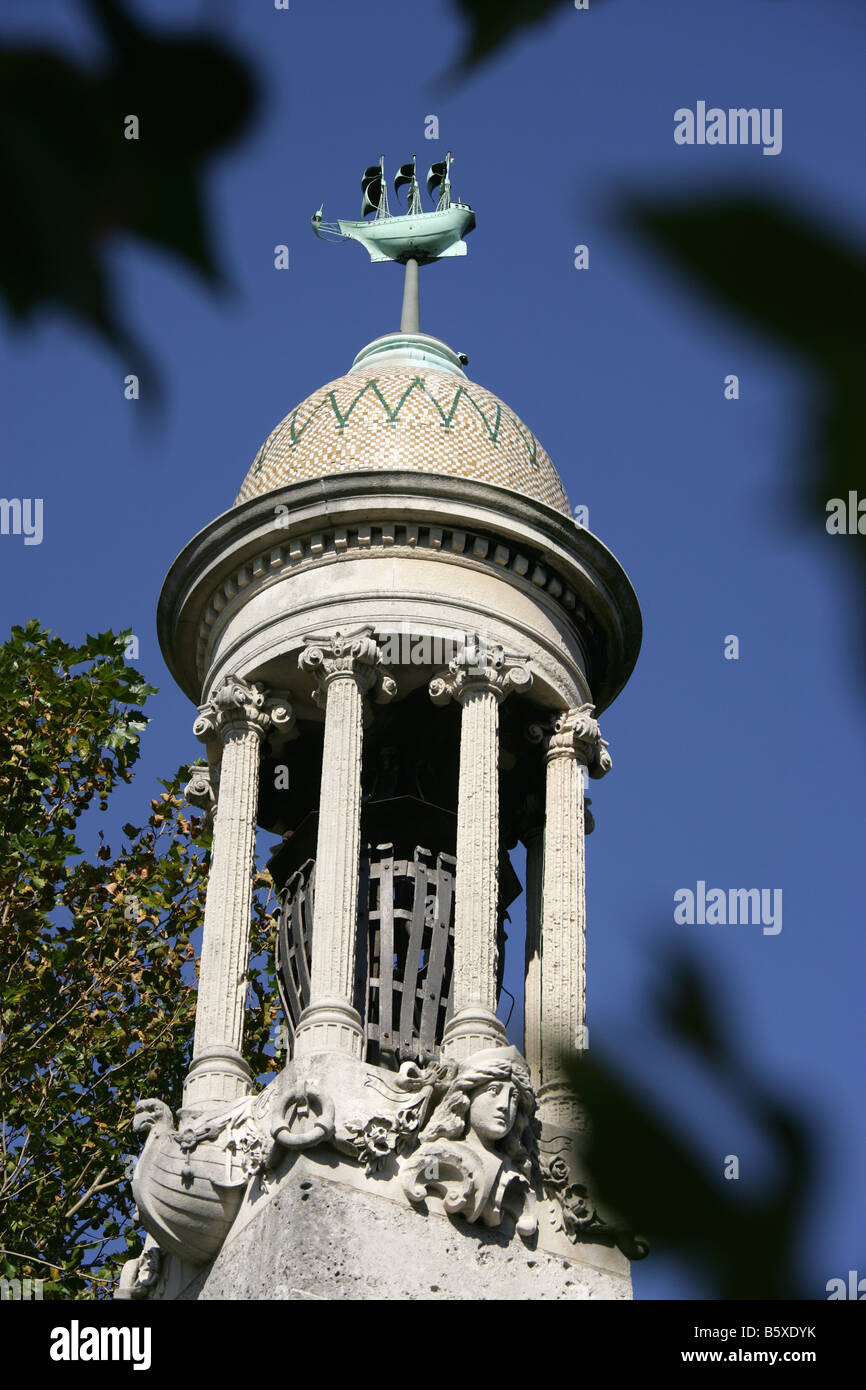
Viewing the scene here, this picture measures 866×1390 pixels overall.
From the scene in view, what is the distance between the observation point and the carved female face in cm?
1443

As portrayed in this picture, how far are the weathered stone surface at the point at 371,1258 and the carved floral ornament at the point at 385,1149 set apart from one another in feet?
0.50

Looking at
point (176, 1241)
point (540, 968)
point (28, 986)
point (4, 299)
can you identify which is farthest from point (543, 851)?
point (4, 299)

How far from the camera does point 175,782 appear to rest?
23922 mm

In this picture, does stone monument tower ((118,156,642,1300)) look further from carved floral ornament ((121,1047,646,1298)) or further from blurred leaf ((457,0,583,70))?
blurred leaf ((457,0,583,70))

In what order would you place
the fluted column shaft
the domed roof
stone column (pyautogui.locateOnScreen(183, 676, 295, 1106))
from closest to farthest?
1. stone column (pyautogui.locateOnScreen(183, 676, 295, 1106))
2. the fluted column shaft
3. the domed roof

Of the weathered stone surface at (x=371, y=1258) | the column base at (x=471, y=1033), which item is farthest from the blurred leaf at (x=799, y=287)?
the column base at (x=471, y=1033)

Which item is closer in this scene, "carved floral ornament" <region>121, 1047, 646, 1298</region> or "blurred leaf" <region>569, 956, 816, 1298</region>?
"blurred leaf" <region>569, 956, 816, 1298</region>

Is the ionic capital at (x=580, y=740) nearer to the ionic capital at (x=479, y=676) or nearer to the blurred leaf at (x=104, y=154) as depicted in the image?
the ionic capital at (x=479, y=676)

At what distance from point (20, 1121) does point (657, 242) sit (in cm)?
1999

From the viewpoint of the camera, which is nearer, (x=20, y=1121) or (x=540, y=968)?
(x=540, y=968)

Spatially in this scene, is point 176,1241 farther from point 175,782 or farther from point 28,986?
point 175,782

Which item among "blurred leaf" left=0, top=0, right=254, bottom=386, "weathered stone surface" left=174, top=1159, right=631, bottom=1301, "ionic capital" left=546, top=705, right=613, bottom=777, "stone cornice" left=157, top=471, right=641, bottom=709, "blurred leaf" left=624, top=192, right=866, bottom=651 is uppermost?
"stone cornice" left=157, top=471, right=641, bottom=709

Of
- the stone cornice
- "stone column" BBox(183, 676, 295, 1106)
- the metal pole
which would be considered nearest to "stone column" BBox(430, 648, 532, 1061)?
the stone cornice

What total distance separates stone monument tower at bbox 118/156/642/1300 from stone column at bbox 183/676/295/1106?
2 cm
